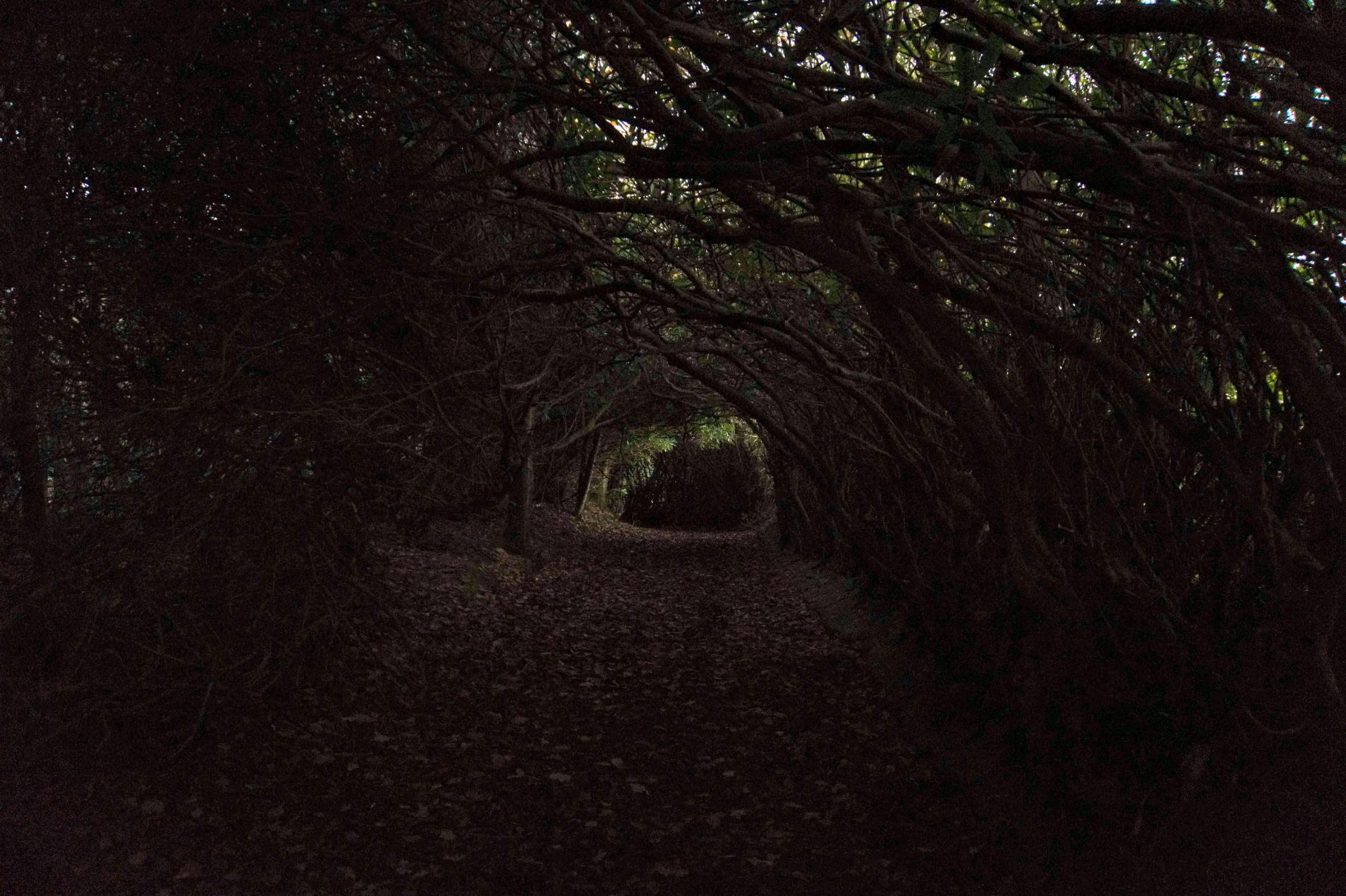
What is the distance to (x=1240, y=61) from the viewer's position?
3.77 m

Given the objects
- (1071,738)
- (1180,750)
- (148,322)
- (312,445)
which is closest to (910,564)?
(1071,738)

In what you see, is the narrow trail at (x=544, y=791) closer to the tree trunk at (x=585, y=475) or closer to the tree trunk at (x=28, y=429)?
the tree trunk at (x=28, y=429)

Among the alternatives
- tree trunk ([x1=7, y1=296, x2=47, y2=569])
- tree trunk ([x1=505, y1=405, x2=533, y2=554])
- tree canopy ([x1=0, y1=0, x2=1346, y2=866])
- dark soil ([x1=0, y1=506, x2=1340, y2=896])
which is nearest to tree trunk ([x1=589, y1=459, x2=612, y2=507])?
tree trunk ([x1=505, y1=405, x2=533, y2=554])

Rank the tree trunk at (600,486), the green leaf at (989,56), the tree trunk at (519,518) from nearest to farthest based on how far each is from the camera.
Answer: the green leaf at (989,56)
the tree trunk at (519,518)
the tree trunk at (600,486)

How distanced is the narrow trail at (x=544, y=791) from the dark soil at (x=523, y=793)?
16mm

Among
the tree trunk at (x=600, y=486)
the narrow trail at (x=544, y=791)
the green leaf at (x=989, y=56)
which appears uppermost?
the green leaf at (x=989, y=56)

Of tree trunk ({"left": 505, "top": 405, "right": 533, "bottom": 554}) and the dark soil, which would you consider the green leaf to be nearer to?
the dark soil

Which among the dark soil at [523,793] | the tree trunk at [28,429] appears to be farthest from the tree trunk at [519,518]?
the tree trunk at [28,429]

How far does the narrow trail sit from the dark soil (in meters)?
0.02

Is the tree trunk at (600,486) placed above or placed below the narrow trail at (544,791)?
above

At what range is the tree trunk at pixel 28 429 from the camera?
4922 mm

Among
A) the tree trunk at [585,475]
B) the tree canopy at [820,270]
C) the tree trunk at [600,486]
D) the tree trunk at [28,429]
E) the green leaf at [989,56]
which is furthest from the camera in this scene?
the tree trunk at [600,486]

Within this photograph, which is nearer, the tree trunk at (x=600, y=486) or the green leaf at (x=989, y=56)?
the green leaf at (x=989, y=56)

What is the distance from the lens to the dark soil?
450cm
